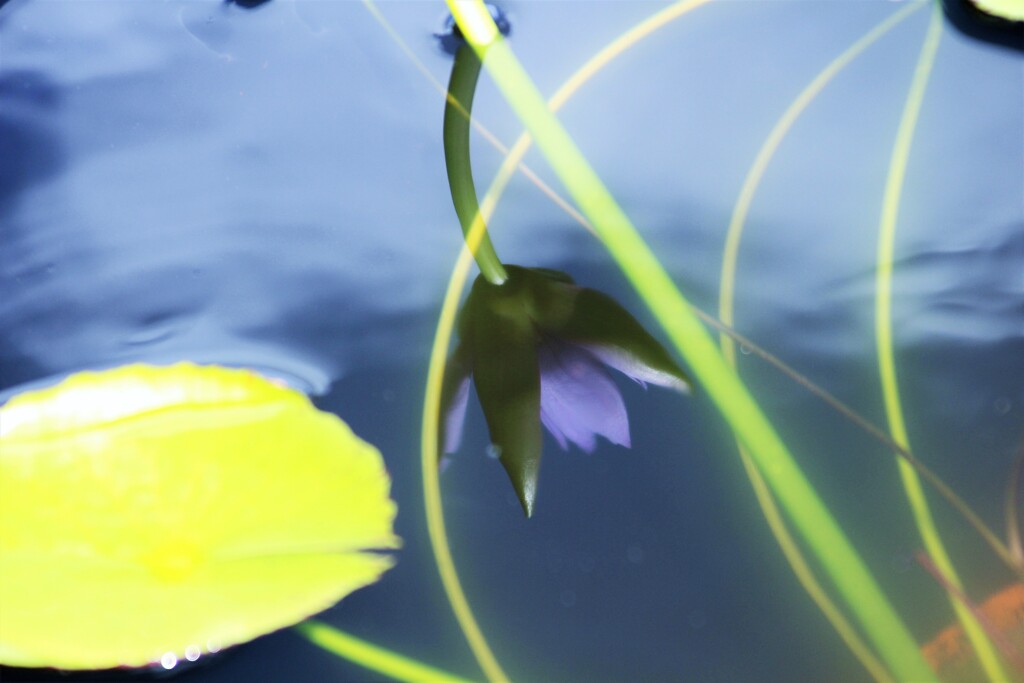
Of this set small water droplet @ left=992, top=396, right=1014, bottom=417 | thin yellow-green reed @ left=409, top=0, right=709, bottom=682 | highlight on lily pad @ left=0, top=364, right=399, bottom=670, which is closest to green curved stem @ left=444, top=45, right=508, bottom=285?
thin yellow-green reed @ left=409, top=0, right=709, bottom=682

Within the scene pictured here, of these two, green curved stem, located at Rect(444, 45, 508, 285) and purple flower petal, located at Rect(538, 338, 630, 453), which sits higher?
green curved stem, located at Rect(444, 45, 508, 285)

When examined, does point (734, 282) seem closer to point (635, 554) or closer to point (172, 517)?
point (635, 554)

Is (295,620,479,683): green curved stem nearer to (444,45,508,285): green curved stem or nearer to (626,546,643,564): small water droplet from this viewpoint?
(626,546,643,564): small water droplet

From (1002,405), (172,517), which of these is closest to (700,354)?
(1002,405)

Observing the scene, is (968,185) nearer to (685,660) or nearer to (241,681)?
(685,660)

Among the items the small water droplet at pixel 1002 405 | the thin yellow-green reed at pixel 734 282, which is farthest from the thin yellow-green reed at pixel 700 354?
the small water droplet at pixel 1002 405

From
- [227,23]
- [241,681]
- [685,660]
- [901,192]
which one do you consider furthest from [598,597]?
[227,23]
